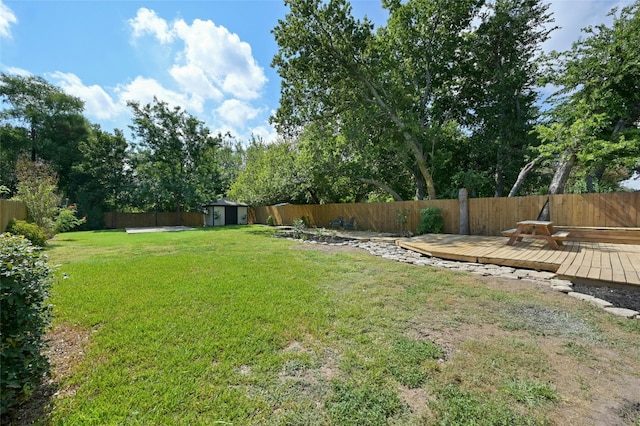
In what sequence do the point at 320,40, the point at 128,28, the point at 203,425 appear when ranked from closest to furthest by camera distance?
the point at 203,425, the point at 128,28, the point at 320,40

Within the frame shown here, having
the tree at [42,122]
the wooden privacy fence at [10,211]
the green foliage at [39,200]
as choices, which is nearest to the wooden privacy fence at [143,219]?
the tree at [42,122]

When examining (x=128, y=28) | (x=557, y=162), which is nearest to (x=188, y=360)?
(x=128, y=28)

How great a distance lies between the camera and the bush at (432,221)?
→ 10086mm

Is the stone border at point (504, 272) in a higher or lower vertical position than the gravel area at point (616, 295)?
higher

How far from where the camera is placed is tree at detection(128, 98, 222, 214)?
19.8 m

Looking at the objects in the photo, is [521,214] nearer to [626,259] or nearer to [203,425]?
[626,259]

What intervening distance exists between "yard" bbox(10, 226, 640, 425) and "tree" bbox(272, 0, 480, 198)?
10032mm

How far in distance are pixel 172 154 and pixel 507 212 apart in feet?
71.6

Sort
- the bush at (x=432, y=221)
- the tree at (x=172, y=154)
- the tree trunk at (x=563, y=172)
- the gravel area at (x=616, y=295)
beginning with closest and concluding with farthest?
the gravel area at (x=616, y=295)
the tree trunk at (x=563, y=172)
the bush at (x=432, y=221)
the tree at (x=172, y=154)

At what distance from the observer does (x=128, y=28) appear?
5387mm

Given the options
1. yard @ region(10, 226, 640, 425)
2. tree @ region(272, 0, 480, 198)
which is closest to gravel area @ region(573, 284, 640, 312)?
yard @ region(10, 226, 640, 425)

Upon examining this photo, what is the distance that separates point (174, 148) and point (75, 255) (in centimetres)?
1637

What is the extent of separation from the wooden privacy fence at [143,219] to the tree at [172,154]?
0.71 m

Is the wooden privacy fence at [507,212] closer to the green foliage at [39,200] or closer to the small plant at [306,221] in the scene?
the small plant at [306,221]
